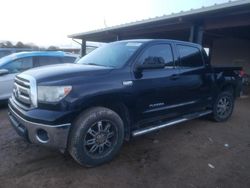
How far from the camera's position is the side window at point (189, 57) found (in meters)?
5.02

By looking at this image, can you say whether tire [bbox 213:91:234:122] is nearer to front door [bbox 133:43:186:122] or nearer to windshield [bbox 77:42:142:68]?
front door [bbox 133:43:186:122]

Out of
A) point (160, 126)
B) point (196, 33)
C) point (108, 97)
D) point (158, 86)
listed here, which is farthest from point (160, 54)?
point (196, 33)

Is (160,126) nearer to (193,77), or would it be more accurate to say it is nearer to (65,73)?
(193,77)

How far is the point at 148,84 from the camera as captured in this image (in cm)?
420

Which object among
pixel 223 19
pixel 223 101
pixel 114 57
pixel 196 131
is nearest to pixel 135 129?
pixel 114 57

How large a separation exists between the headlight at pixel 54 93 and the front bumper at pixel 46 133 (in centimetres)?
34

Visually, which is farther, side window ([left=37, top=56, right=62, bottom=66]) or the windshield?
side window ([left=37, top=56, right=62, bottom=66])

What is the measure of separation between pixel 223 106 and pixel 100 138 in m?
3.84

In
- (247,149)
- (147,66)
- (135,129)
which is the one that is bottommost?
(247,149)

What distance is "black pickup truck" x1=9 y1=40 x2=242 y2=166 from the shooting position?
3.34 m

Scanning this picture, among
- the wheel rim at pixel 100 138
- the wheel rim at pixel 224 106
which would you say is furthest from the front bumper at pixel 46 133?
the wheel rim at pixel 224 106

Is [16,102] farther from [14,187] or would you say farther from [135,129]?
[135,129]

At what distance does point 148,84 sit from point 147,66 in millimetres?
317

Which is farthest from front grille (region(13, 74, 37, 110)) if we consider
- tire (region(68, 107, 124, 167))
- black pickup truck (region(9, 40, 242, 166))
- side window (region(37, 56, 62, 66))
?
side window (region(37, 56, 62, 66))
